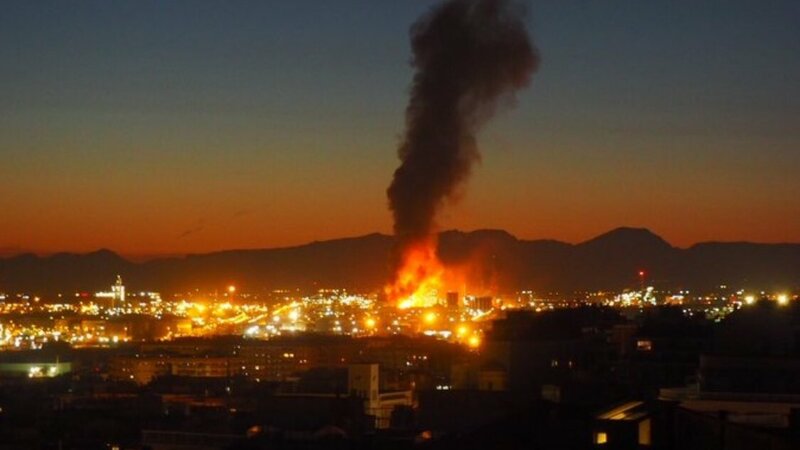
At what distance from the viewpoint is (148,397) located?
43656 mm

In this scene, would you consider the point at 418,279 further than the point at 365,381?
Yes

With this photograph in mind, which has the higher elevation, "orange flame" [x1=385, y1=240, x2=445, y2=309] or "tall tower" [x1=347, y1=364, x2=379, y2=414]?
"orange flame" [x1=385, y1=240, x2=445, y2=309]

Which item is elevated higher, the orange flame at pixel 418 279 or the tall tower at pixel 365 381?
the orange flame at pixel 418 279

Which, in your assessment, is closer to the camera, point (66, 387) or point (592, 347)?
point (592, 347)

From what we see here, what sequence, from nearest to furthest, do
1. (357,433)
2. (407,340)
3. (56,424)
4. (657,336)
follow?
(357,433) < (56,424) < (657,336) < (407,340)

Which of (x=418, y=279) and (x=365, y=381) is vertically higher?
(x=418, y=279)

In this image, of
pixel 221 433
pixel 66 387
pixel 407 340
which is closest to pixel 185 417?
pixel 221 433

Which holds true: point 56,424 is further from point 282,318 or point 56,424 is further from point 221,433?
point 282,318

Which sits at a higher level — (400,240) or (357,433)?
(400,240)

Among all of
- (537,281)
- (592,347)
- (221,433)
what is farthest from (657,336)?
(537,281)

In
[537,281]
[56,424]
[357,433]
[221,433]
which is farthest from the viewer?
[537,281]

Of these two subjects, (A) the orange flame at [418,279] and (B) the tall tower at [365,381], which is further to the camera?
(A) the orange flame at [418,279]

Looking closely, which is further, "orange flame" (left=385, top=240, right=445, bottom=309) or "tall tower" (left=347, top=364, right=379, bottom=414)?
"orange flame" (left=385, top=240, right=445, bottom=309)

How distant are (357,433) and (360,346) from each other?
143ft
